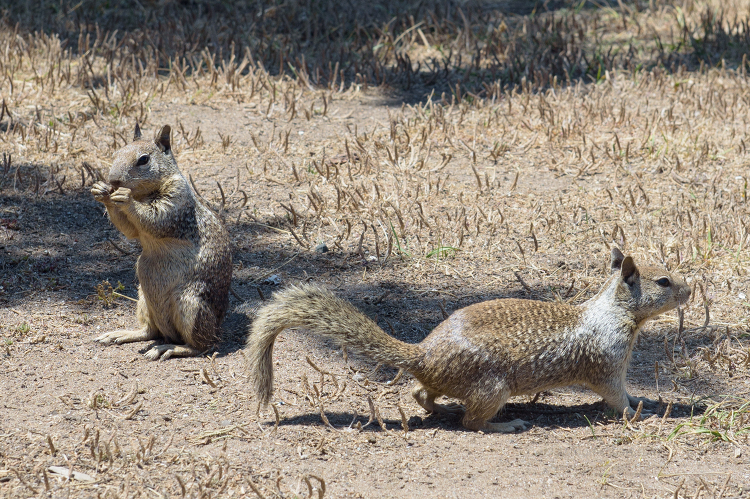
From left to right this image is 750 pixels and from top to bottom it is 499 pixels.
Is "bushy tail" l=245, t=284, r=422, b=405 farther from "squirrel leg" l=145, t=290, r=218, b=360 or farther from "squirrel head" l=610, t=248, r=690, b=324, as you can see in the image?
"squirrel head" l=610, t=248, r=690, b=324

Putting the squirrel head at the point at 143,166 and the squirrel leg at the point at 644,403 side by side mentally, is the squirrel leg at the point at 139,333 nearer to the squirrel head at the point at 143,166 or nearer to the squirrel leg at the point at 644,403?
the squirrel head at the point at 143,166

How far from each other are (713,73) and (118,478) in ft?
27.0

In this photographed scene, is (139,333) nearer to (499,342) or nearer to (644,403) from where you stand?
(499,342)

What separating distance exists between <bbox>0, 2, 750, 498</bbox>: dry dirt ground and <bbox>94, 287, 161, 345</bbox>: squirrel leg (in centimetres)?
8

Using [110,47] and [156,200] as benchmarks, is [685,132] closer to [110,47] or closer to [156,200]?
[156,200]

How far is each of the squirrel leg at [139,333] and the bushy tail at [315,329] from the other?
4.41 feet

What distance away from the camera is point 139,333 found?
5.27 m

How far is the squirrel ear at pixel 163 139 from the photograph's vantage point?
16.7 ft

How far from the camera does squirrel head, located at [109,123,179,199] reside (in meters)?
4.90

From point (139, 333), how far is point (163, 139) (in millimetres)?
1296

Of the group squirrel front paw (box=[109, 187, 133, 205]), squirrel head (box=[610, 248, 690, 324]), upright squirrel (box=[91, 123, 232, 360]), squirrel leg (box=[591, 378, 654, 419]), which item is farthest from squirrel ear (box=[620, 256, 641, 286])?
squirrel front paw (box=[109, 187, 133, 205])

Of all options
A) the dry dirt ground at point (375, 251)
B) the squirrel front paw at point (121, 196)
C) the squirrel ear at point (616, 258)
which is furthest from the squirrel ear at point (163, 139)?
the squirrel ear at point (616, 258)

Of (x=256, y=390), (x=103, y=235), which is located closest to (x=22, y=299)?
(x=103, y=235)

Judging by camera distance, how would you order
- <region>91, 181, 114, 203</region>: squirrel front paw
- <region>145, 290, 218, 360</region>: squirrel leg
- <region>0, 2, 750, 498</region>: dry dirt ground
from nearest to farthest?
1. <region>0, 2, 750, 498</region>: dry dirt ground
2. <region>91, 181, 114, 203</region>: squirrel front paw
3. <region>145, 290, 218, 360</region>: squirrel leg
